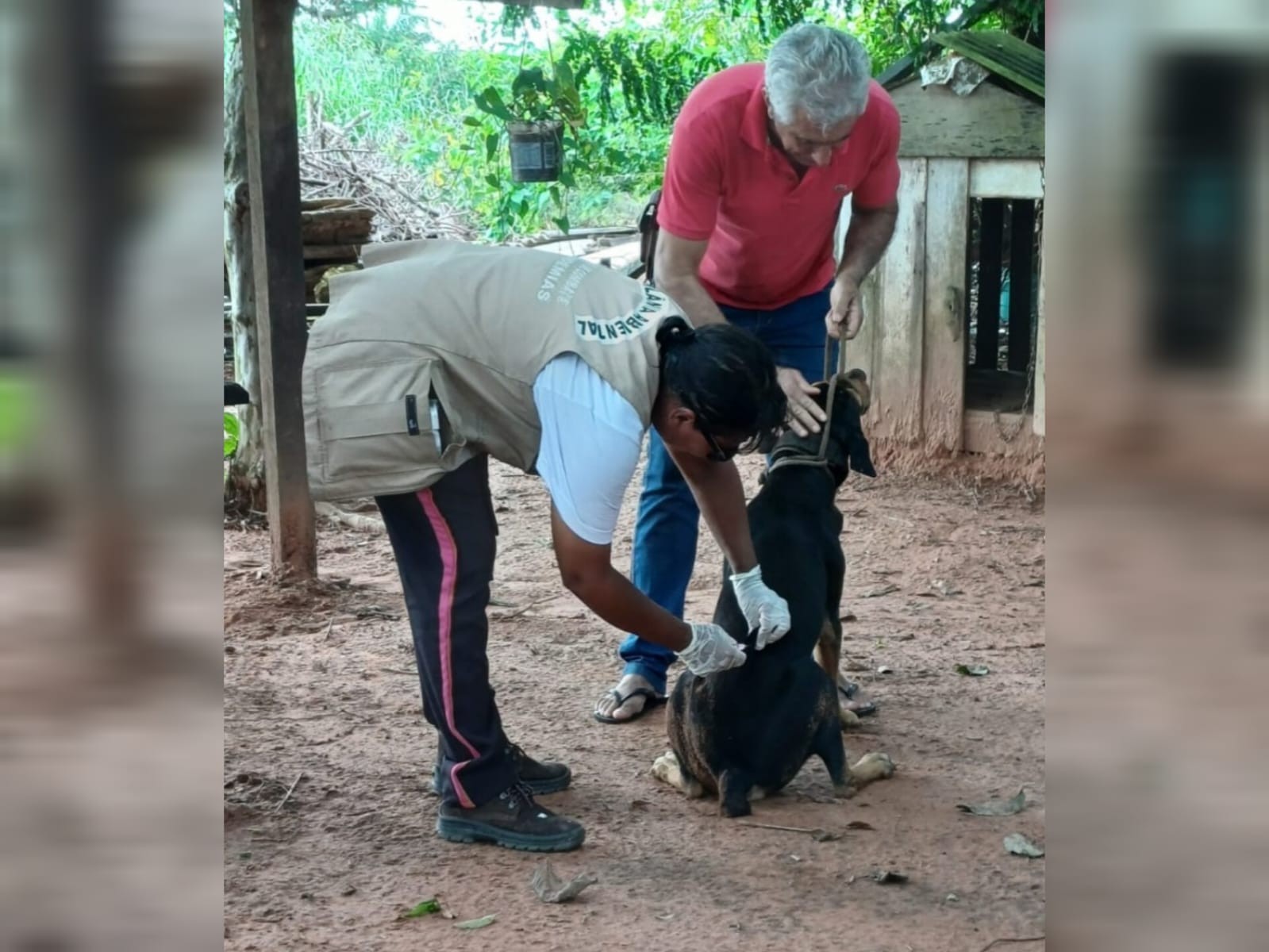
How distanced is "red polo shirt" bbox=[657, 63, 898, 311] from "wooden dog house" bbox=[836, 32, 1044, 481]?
3.31 metres

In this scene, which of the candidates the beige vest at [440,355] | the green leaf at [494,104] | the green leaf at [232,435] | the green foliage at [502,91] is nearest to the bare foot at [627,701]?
the beige vest at [440,355]

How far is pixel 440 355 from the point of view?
3424 millimetres

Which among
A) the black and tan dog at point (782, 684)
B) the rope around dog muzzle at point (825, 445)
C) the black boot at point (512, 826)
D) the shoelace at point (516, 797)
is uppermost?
the rope around dog muzzle at point (825, 445)

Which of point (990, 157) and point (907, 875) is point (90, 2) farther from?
point (990, 157)

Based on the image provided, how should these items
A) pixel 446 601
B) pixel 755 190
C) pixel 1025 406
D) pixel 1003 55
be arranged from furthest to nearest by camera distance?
1. pixel 1025 406
2. pixel 1003 55
3. pixel 755 190
4. pixel 446 601

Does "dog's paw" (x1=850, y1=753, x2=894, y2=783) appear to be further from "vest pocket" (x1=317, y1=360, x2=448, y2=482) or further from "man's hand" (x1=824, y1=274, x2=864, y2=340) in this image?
"vest pocket" (x1=317, y1=360, x2=448, y2=482)

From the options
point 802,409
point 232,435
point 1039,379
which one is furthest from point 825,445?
point 232,435

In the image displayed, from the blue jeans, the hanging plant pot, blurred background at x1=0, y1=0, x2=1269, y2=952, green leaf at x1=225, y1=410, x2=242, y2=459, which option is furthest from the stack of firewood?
A: blurred background at x1=0, y1=0, x2=1269, y2=952

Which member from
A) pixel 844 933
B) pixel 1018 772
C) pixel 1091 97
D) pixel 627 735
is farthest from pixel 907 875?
pixel 1091 97

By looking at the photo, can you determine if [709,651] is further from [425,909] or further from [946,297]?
[946,297]

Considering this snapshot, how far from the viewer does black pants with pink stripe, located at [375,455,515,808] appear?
11.8 feet

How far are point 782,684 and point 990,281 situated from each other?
5660 mm

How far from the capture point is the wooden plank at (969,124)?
768cm

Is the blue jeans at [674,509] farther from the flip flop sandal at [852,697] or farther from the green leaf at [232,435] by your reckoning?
the green leaf at [232,435]
